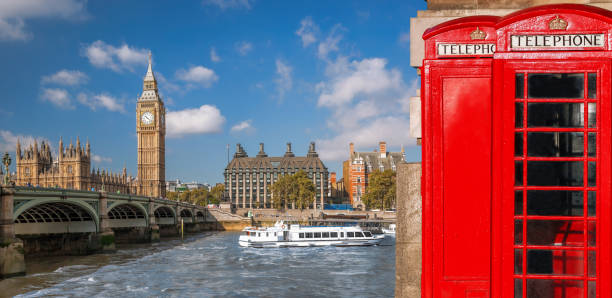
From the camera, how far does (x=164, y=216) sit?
79000mm

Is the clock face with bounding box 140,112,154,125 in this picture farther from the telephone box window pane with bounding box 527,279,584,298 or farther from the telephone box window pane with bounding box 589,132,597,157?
the telephone box window pane with bounding box 589,132,597,157

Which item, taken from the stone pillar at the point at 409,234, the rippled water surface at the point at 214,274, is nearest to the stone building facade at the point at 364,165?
the rippled water surface at the point at 214,274

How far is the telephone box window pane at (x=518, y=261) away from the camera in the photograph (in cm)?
533

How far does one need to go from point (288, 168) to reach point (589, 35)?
14200 centimetres

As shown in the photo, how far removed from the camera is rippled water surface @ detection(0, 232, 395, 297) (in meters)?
27.5

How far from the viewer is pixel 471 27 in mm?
5527

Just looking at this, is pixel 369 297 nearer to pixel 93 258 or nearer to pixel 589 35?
pixel 589 35

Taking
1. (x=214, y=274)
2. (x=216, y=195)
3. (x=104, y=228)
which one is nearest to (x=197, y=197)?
(x=216, y=195)

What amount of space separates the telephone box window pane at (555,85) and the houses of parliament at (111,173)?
372 ft

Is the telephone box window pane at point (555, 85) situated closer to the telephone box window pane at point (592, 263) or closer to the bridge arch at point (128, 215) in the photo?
the telephone box window pane at point (592, 263)

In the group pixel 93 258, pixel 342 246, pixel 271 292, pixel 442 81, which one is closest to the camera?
pixel 442 81

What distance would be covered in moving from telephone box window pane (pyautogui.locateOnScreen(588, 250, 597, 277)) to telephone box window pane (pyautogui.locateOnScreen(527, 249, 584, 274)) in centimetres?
7

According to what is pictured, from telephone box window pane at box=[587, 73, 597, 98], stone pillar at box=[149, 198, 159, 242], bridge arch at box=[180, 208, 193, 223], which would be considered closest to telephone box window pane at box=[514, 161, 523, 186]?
telephone box window pane at box=[587, 73, 597, 98]

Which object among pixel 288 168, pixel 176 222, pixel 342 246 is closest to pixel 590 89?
pixel 342 246
